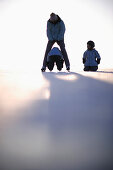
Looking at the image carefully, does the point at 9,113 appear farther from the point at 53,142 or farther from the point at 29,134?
the point at 53,142

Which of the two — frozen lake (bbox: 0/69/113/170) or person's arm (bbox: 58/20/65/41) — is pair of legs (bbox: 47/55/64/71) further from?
frozen lake (bbox: 0/69/113/170)

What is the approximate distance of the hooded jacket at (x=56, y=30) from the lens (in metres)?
7.00

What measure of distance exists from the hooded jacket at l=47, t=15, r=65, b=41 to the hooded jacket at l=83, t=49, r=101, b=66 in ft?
4.33

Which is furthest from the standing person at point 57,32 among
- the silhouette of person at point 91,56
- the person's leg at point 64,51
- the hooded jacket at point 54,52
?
the silhouette of person at point 91,56

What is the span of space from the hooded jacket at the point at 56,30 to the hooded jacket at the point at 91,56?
1.32m

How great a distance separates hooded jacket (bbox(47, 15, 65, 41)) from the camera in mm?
7000

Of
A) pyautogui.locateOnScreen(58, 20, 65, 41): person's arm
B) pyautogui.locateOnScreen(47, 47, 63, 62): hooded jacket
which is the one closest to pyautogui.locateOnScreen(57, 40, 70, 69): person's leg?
pyautogui.locateOnScreen(58, 20, 65, 41): person's arm

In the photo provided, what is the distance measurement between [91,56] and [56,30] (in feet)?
5.23

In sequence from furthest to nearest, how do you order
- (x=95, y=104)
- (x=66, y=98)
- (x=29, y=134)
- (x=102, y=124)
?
(x=66, y=98) < (x=95, y=104) < (x=102, y=124) < (x=29, y=134)

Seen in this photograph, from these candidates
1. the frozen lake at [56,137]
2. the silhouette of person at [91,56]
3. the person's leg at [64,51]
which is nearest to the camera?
the frozen lake at [56,137]

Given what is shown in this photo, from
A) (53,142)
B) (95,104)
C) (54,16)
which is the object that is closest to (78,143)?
(53,142)

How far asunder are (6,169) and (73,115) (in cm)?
68

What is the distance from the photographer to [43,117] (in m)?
1.31

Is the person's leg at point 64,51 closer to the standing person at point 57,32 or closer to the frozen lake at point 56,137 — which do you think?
the standing person at point 57,32
